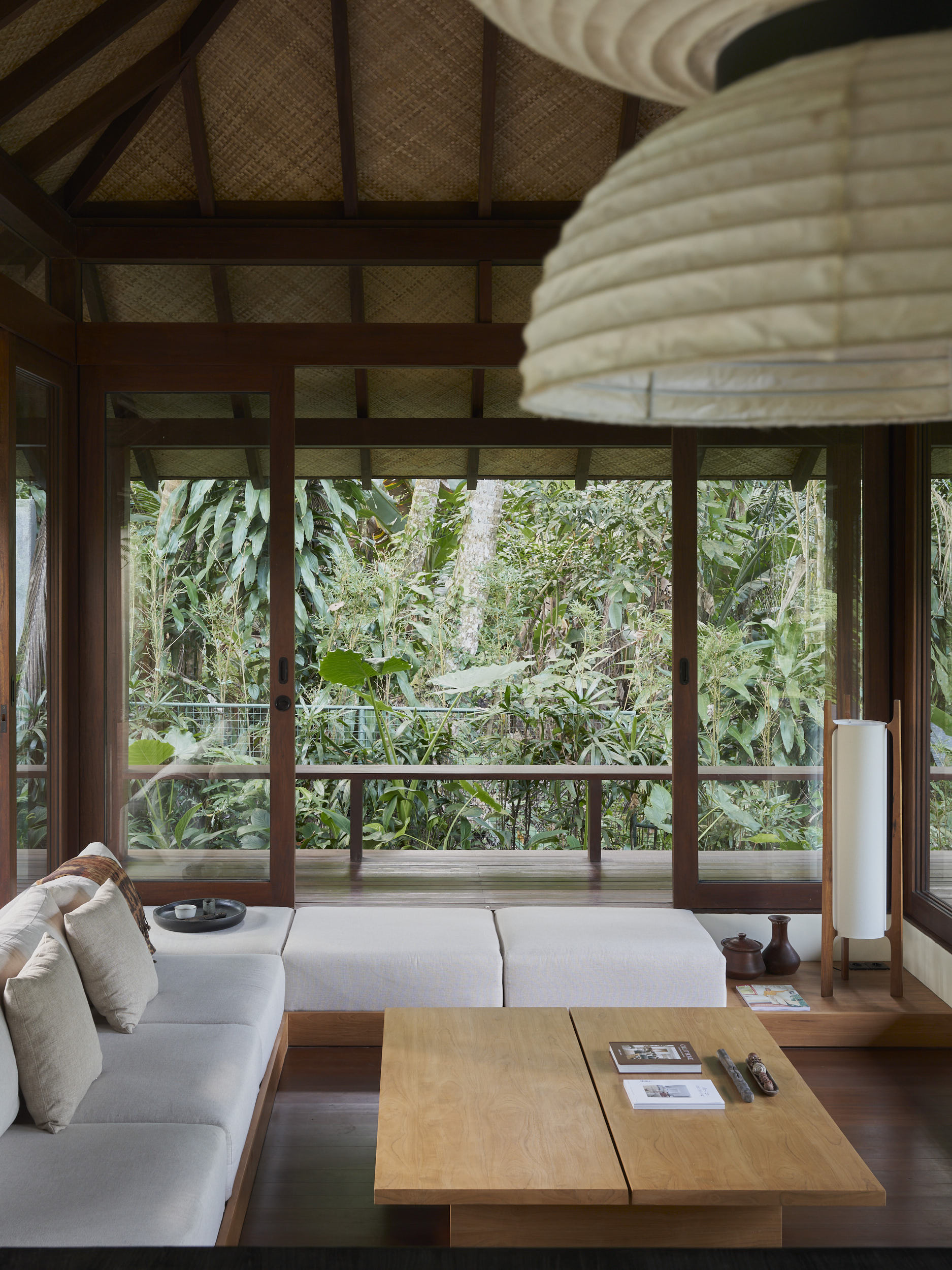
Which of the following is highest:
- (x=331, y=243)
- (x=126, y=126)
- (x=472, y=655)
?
(x=126, y=126)

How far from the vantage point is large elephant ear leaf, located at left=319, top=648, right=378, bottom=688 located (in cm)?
657

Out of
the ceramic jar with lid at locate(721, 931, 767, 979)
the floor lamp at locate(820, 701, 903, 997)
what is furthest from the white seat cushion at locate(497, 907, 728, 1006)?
the floor lamp at locate(820, 701, 903, 997)

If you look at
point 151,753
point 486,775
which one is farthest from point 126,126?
point 486,775

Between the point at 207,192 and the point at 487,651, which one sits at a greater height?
the point at 207,192

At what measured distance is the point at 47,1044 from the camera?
2377 millimetres

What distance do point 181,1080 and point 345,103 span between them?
3471mm

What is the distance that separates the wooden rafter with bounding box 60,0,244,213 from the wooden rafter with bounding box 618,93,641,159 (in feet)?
5.07

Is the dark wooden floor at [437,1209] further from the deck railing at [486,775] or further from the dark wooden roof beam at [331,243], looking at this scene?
the dark wooden roof beam at [331,243]

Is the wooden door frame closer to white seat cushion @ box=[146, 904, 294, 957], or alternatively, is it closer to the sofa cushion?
white seat cushion @ box=[146, 904, 294, 957]

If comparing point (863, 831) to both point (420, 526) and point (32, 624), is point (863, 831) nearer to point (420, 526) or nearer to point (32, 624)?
point (32, 624)

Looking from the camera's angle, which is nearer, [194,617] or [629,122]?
[629,122]

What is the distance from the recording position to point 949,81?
21.6 inches

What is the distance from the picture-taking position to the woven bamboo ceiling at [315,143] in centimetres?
405

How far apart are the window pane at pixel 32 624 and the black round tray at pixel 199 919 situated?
506mm
